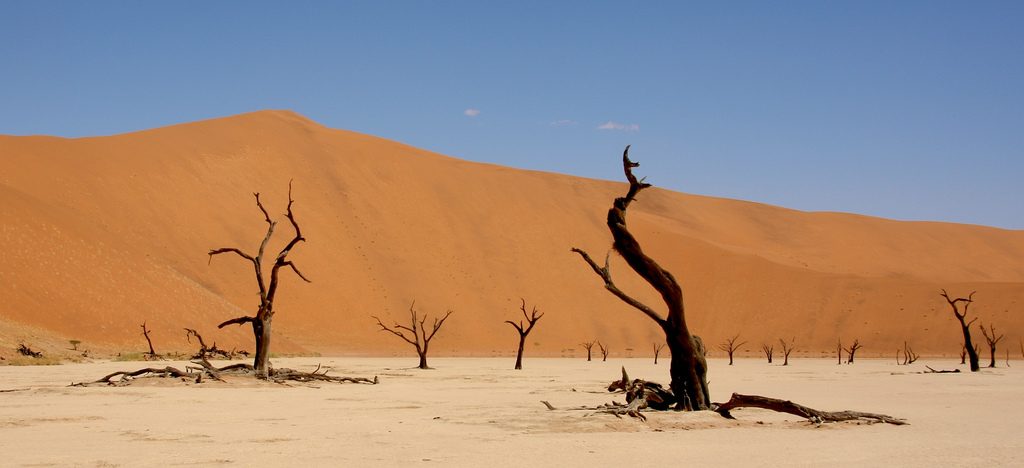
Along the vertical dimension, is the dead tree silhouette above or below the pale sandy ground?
above

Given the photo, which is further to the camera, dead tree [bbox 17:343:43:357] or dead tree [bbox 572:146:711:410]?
dead tree [bbox 17:343:43:357]

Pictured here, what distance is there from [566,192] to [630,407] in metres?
83.4

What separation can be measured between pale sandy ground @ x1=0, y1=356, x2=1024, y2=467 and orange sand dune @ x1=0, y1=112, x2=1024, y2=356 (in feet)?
72.7

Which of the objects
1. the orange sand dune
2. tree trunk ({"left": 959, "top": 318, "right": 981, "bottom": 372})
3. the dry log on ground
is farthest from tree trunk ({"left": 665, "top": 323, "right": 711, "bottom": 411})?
the orange sand dune

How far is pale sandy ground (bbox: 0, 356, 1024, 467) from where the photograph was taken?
34.7 feet

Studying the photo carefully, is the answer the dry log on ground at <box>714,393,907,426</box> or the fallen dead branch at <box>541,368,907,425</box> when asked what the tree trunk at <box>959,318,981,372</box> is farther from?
the dry log on ground at <box>714,393,907,426</box>

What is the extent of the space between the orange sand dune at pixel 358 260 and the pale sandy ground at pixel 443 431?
2215 centimetres

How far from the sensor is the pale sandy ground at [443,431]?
1058 cm

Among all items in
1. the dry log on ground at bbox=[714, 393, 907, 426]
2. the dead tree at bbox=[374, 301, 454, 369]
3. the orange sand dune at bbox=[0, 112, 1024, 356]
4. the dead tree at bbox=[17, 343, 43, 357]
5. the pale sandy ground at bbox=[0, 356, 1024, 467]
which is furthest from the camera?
the orange sand dune at bbox=[0, 112, 1024, 356]

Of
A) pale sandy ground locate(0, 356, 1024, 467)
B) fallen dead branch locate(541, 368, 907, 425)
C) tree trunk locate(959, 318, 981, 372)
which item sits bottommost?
pale sandy ground locate(0, 356, 1024, 467)

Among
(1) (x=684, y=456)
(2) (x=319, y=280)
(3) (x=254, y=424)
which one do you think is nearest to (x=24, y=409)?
(3) (x=254, y=424)

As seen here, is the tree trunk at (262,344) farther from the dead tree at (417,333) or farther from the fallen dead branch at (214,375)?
the dead tree at (417,333)

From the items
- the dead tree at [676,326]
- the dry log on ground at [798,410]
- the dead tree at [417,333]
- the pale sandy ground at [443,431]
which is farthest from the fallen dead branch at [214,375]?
the dry log on ground at [798,410]

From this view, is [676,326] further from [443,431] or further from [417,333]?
[417,333]
